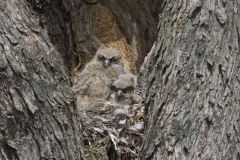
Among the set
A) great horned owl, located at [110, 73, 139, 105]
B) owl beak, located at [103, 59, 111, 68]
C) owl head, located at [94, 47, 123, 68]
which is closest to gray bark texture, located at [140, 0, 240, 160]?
great horned owl, located at [110, 73, 139, 105]

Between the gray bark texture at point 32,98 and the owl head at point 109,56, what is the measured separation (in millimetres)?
3573

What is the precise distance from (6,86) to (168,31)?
4.27ft

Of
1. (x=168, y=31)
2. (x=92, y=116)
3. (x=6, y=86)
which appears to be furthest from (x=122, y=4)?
(x=6, y=86)

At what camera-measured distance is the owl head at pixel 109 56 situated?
7137 millimetres

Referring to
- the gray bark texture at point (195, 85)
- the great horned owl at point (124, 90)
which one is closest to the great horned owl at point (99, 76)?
the great horned owl at point (124, 90)

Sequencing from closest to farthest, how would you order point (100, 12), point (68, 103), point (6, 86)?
point (6, 86), point (68, 103), point (100, 12)

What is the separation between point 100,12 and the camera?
7.05m

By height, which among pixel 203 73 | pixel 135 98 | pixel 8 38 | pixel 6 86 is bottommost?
pixel 135 98

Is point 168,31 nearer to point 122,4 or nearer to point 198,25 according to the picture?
point 198,25

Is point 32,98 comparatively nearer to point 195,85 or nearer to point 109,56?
point 195,85

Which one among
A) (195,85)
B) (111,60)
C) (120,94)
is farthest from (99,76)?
(195,85)

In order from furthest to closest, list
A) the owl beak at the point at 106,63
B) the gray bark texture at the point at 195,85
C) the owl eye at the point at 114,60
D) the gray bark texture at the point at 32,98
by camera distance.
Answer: the owl beak at the point at 106,63
the owl eye at the point at 114,60
the gray bark texture at the point at 195,85
the gray bark texture at the point at 32,98

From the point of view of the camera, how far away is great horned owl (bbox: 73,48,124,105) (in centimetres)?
692

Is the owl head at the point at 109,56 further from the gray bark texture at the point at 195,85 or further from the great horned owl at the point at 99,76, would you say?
the gray bark texture at the point at 195,85
